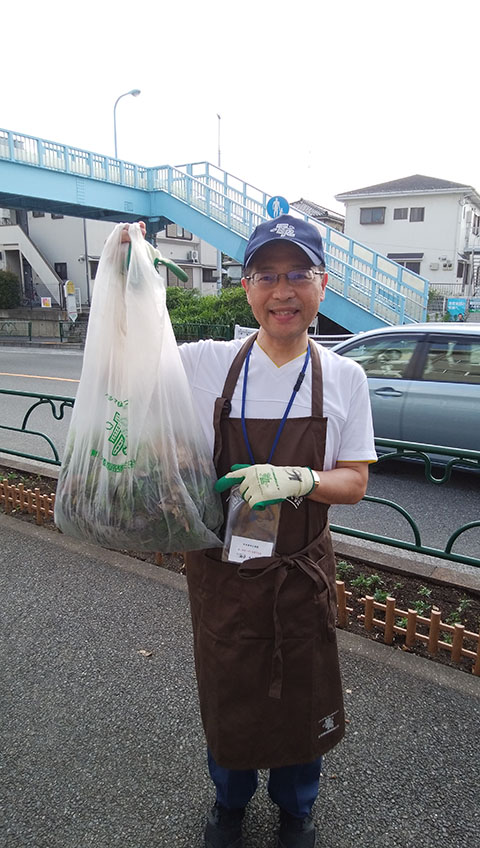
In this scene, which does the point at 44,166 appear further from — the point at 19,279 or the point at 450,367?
the point at 19,279

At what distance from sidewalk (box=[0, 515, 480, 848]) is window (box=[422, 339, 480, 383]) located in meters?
3.29

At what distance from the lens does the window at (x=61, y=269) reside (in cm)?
3025

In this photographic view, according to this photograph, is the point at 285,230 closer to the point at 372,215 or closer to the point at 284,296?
the point at 284,296

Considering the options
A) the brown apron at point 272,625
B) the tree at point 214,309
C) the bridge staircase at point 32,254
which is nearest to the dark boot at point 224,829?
the brown apron at point 272,625

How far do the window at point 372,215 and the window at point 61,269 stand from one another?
18.2m

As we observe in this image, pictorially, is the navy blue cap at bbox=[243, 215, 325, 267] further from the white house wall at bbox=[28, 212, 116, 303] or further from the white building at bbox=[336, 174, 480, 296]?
the white building at bbox=[336, 174, 480, 296]

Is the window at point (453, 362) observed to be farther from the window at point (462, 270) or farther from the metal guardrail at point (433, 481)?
the window at point (462, 270)

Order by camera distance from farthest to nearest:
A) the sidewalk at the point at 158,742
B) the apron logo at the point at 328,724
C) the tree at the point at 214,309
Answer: the tree at the point at 214,309 → the sidewalk at the point at 158,742 → the apron logo at the point at 328,724

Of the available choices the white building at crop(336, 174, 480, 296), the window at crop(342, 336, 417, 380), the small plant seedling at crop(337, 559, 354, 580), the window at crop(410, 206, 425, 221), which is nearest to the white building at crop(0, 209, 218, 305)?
the white building at crop(336, 174, 480, 296)

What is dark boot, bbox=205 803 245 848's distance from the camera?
1.70 metres

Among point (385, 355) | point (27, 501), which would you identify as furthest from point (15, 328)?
point (27, 501)

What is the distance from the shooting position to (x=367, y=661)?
2.56 metres

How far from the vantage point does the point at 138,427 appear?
4.90 feet

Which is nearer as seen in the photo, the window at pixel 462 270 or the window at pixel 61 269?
the window at pixel 61 269
